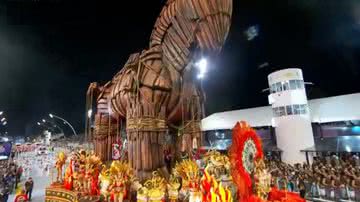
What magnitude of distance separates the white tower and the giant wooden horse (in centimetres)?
1485

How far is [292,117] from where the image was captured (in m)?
16.1

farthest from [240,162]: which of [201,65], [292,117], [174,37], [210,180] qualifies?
[292,117]

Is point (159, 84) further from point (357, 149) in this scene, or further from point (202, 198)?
point (357, 149)

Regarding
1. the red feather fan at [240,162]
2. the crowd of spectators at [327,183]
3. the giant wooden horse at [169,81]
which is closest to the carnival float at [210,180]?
the red feather fan at [240,162]

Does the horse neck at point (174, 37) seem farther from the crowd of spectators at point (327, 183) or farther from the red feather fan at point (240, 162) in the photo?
the crowd of spectators at point (327, 183)

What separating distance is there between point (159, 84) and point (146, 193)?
1.51m

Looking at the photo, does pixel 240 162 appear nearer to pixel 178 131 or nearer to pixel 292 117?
pixel 178 131

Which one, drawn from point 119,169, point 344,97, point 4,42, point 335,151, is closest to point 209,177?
point 119,169

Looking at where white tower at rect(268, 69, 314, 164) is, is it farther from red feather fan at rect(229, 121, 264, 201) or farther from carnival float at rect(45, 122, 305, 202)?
red feather fan at rect(229, 121, 264, 201)

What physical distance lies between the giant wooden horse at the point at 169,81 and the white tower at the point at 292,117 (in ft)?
48.7

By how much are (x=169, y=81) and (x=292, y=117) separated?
15.5 meters

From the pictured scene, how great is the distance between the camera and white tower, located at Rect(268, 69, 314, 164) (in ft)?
51.9

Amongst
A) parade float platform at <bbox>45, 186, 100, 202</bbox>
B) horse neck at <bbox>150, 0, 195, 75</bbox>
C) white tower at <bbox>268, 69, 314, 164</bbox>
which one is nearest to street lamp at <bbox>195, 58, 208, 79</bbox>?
horse neck at <bbox>150, 0, 195, 75</bbox>

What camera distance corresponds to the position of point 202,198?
8.50 ft
